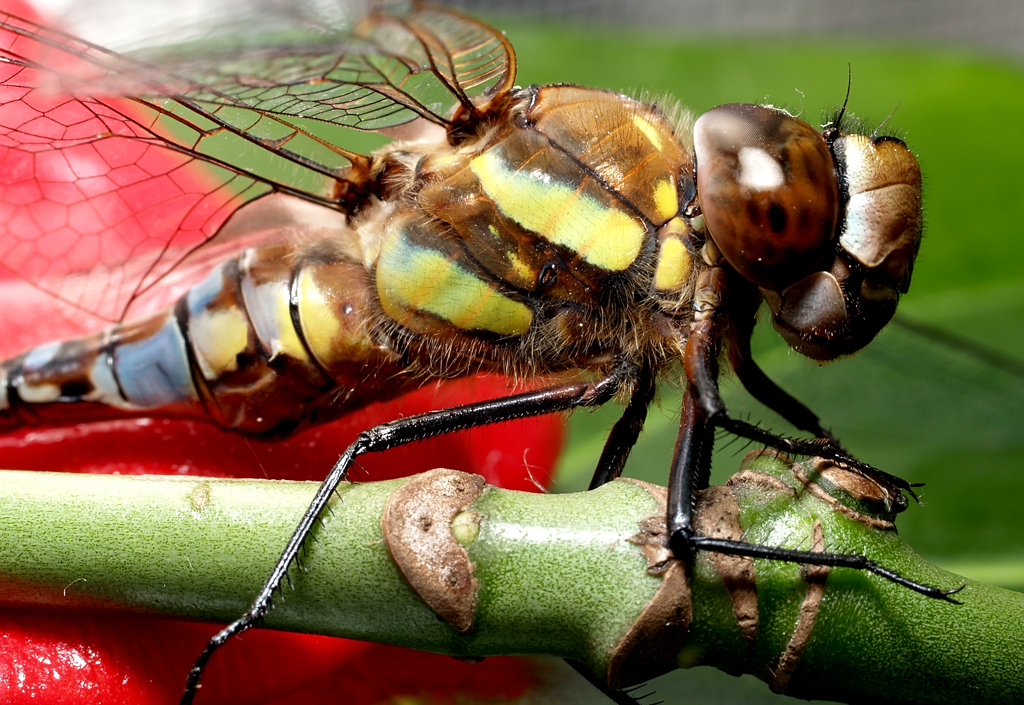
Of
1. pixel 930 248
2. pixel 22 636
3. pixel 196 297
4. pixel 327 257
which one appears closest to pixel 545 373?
pixel 327 257

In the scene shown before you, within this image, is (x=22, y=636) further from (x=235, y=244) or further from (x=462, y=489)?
(x=235, y=244)

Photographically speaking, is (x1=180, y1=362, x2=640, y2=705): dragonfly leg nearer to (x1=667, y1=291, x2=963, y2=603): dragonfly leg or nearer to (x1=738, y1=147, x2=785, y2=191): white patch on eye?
(x1=667, y1=291, x2=963, y2=603): dragonfly leg

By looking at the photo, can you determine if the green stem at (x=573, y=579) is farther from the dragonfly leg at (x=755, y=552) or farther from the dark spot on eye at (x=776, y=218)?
the dark spot on eye at (x=776, y=218)

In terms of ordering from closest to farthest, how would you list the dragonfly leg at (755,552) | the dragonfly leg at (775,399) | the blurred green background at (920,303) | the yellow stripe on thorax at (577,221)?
1. the dragonfly leg at (755,552)
2. the yellow stripe on thorax at (577,221)
3. the dragonfly leg at (775,399)
4. the blurred green background at (920,303)

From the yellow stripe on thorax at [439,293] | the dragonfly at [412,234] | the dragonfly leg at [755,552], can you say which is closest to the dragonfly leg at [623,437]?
the dragonfly at [412,234]

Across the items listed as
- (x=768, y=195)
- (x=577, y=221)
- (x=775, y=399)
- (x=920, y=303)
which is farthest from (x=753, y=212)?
(x=920, y=303)

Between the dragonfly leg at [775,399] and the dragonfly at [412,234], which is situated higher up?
the dragonfly at [412,234]
